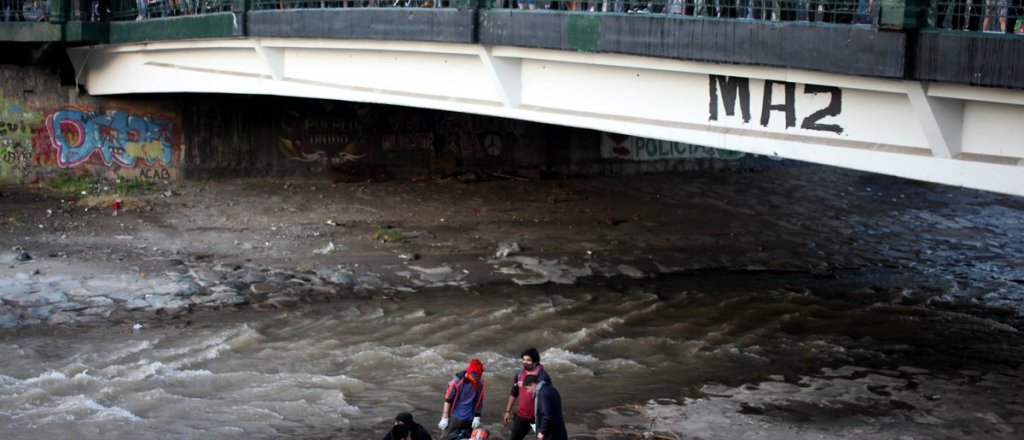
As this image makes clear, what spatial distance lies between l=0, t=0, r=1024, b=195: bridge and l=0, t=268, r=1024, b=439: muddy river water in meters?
3.07

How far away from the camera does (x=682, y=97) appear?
1180 centimetres

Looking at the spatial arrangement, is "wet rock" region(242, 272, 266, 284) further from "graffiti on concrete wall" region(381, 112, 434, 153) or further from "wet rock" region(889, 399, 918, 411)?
"wet rock" region(889, 399, 918, 411)

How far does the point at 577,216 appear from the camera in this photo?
2164cm

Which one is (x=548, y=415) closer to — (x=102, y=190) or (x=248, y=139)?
(x=102, y=190)

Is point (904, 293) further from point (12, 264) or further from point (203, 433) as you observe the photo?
point (12, 264)

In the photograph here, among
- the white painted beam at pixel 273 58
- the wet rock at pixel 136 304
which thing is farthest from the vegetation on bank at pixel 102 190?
the wet rock at pixel 136 304

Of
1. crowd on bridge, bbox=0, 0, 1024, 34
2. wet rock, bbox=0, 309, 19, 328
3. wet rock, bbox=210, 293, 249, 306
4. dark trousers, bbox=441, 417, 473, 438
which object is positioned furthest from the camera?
wet rock, bbox=210, 293, 249, 306

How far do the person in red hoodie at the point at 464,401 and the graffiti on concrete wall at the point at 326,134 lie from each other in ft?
49.6

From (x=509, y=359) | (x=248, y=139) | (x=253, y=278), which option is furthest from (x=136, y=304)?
(x=248, y=139)

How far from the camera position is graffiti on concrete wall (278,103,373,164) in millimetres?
24141

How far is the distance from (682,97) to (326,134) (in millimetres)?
14034

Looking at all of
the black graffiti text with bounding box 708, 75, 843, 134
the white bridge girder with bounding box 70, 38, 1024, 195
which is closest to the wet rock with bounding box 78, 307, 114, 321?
the white bridge girder with bounding box 70, 38, 1024, 195

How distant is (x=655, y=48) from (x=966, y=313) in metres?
7.81

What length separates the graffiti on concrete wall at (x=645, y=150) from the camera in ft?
87.6
